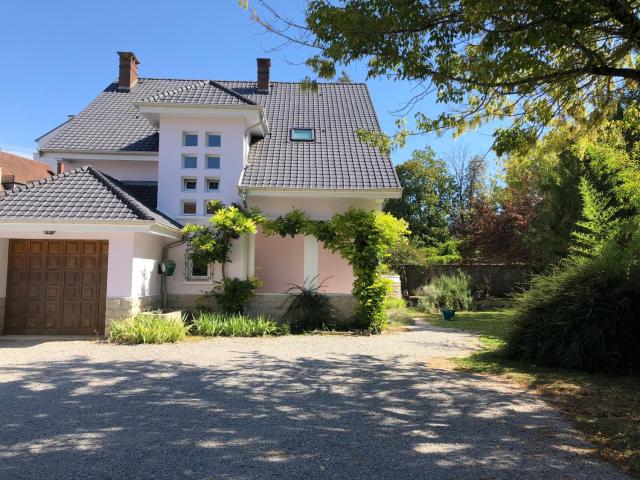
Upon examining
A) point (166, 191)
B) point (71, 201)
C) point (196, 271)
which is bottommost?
point (196, 271)

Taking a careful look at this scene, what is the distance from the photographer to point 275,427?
5168mm

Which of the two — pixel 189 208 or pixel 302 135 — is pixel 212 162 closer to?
pixel 189 208

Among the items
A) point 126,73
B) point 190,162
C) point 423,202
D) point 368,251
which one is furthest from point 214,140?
point 423,202

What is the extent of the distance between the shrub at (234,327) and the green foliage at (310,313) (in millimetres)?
692

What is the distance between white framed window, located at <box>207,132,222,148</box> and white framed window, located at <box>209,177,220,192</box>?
0.99 metres

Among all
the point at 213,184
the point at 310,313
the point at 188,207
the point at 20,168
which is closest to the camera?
the point at 310,313

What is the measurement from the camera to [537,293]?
8.96 m

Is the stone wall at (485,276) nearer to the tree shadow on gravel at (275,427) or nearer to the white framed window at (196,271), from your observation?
the white framed window at (196,271)

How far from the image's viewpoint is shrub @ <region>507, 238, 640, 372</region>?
812 centimetres

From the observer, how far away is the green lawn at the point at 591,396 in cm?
480

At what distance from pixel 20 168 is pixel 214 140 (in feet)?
87.2

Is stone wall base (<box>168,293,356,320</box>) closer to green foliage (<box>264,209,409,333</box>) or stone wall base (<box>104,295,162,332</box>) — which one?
green foliage (<box>264,209,409,333</box>)

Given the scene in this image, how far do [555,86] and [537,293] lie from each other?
140 inches

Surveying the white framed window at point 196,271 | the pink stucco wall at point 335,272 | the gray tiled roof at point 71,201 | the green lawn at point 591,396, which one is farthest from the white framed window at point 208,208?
the green lawn at point 591,396
